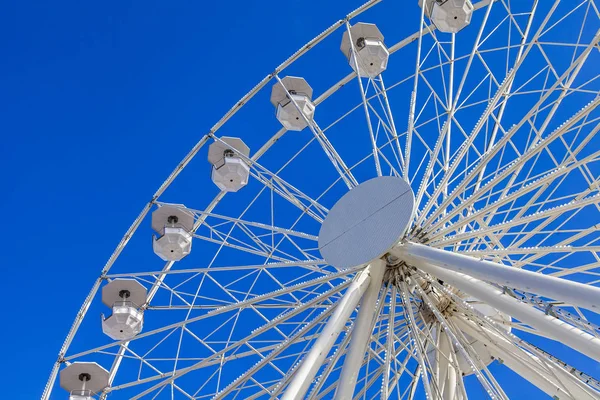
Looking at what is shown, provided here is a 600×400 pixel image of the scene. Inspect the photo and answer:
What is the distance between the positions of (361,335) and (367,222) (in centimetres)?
184

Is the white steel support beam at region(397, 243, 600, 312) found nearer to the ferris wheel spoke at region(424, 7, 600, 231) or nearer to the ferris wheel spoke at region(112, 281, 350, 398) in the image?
the ferris wheel spoke at region(424, 7, 600, 231)

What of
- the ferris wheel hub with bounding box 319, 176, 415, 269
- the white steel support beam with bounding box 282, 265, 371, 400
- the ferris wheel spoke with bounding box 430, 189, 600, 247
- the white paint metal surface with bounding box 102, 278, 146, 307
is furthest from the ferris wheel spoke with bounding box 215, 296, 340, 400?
the white paint metal surface with bounding box 102, 278, 146, 307

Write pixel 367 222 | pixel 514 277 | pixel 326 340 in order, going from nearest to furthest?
1. pixel 514 277
2. pixel 326 340
3. pixel 367 222

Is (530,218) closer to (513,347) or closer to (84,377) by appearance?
(513,347)

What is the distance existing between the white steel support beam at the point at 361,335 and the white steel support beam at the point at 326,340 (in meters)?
0.11

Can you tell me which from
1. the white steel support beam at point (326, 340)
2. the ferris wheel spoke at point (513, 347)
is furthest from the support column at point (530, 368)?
the white steel support beam at point (326, 340)

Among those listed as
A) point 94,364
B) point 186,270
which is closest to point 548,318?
point 186,270

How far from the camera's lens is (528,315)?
26.3 ft

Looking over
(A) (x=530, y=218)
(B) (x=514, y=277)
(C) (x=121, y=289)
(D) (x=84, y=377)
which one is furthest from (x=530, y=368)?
(D) (x=84, y=377)

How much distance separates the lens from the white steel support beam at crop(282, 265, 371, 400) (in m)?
8.66

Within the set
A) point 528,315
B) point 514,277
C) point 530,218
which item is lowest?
point 528,315

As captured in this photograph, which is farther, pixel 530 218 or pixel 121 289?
pixel 121 289

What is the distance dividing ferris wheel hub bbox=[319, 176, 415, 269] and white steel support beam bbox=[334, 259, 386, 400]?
0.30 m

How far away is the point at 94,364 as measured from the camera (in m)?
13.9
